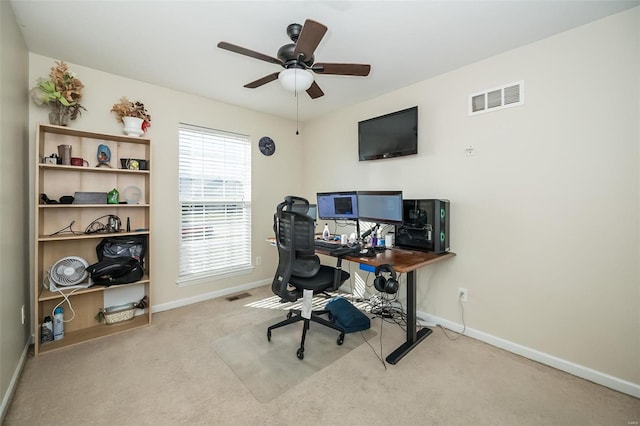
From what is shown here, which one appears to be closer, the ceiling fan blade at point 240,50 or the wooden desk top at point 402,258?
the ceiling fan blade at point 240,50

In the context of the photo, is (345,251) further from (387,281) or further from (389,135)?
(389,135)

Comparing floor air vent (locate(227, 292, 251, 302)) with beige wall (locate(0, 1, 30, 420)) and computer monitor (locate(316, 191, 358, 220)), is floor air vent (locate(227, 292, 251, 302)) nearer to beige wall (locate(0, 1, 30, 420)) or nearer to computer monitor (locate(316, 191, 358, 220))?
computer monitor (locate(316, 191, 358, 220))

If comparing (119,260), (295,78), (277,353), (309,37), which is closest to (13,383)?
(119,260)

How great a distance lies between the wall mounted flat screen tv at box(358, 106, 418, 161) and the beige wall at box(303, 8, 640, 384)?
0.12 m

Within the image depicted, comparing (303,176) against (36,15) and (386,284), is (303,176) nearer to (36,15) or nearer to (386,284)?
(386,284)

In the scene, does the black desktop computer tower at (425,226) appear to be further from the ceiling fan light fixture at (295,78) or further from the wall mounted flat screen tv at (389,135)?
the ceiling fan light fixture at (295,78)

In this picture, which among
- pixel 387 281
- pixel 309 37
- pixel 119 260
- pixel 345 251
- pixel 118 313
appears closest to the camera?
pixel 309 37

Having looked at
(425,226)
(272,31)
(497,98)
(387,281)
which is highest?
(272,31)

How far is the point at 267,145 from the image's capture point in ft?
12.8

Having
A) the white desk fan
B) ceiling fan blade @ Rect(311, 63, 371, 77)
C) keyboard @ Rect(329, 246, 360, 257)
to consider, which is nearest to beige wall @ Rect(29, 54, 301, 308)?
the white desk fan

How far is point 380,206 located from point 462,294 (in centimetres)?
116

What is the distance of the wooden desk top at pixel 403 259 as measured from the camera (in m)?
1.99

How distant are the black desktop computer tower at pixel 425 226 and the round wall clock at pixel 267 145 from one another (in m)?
2.20

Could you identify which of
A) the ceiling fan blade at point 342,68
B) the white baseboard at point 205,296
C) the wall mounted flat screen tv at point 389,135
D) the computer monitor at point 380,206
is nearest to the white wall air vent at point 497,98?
the wall mounted flat screen tv at point 389,135
